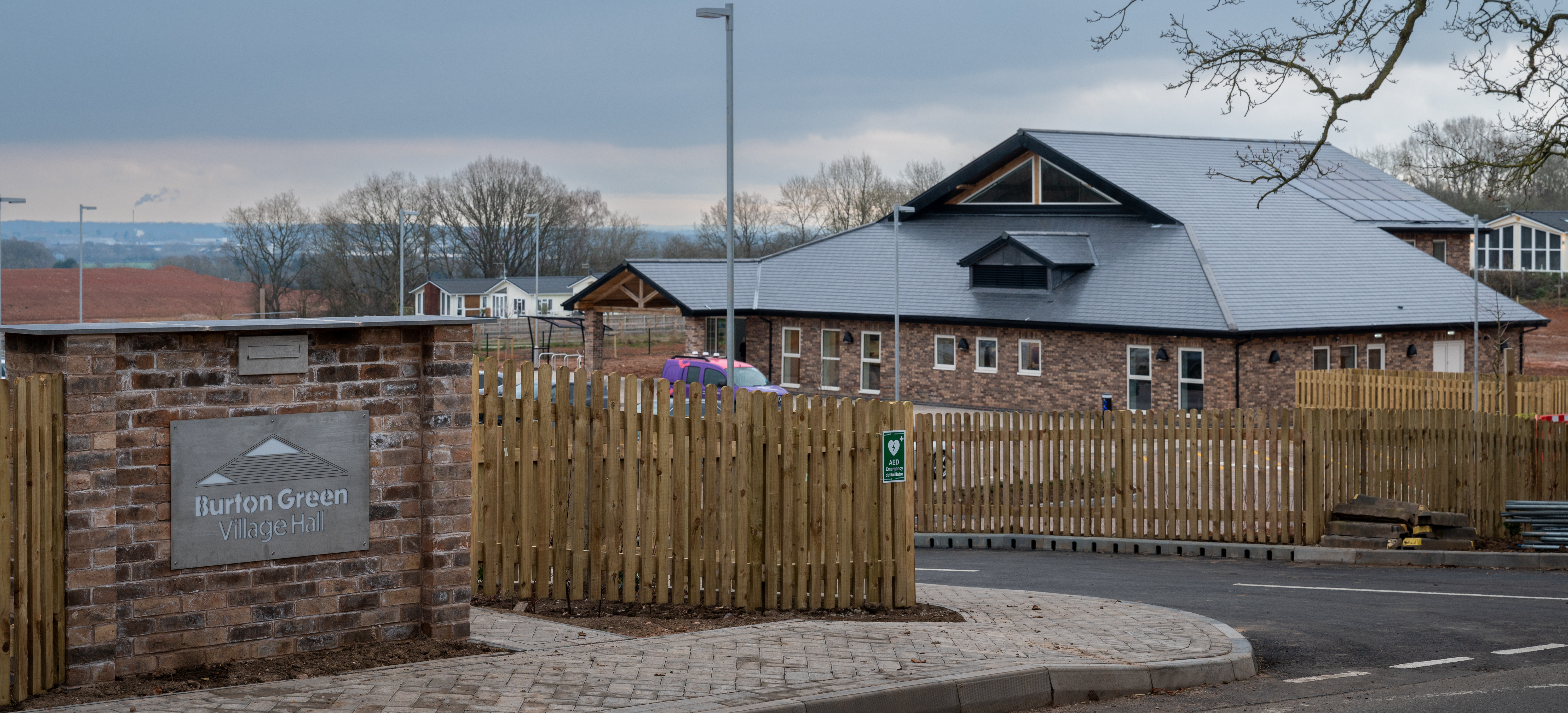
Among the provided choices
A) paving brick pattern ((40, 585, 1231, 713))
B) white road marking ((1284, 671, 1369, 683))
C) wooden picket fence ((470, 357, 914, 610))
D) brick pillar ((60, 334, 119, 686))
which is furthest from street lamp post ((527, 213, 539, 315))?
brick pillar ((60, 334, 119, 686))

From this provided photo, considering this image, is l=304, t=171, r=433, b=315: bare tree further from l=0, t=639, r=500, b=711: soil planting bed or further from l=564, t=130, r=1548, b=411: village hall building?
l=0, t=639, r=500, b=711: soil planting bed

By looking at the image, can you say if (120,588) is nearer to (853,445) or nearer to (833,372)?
(853,445)

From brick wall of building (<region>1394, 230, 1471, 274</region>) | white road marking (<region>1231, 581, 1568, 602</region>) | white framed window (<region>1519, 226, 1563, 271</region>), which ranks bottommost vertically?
white road marking (<region>1231, 581, 1568, 602</region>)

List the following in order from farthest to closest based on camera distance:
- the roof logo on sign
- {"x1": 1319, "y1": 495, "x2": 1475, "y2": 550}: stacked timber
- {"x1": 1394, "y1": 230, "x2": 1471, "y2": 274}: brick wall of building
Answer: {"x1": 1394, "y1": 230, "x2": 1471, "y2": 274}: brick wall of building, {"x1": 1319, "y1": 495, "x2": 1475, "y2": 550}: stacked timber, the roof logo on sign

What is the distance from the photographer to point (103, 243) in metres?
137

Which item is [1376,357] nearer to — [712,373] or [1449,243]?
[1449,243]

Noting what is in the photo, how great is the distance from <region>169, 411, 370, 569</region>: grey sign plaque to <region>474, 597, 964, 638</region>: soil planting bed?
1.81 m

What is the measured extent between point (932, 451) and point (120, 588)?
11.8m

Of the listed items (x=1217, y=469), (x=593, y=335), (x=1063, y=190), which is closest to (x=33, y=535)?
(x=1217, y=469)

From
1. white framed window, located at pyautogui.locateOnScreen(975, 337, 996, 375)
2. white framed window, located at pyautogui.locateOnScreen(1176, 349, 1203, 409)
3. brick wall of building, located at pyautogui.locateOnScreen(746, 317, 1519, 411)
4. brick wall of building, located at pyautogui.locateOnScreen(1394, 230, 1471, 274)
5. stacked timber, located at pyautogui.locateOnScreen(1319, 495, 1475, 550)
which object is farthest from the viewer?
brick wall of building, located at pyautogui.locateOnScreen(1394, 230, 1471, 274)

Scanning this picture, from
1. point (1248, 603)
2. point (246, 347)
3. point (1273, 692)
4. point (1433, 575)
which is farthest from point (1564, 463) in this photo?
point (246, 347)

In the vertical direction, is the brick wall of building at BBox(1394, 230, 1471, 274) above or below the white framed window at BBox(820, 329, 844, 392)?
above

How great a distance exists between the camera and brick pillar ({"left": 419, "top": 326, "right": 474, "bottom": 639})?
7480 millimetres

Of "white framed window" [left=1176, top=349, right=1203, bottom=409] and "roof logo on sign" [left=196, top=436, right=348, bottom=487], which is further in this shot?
"white framed window" [left=1176, top=349, right=1203, bottom=409]
